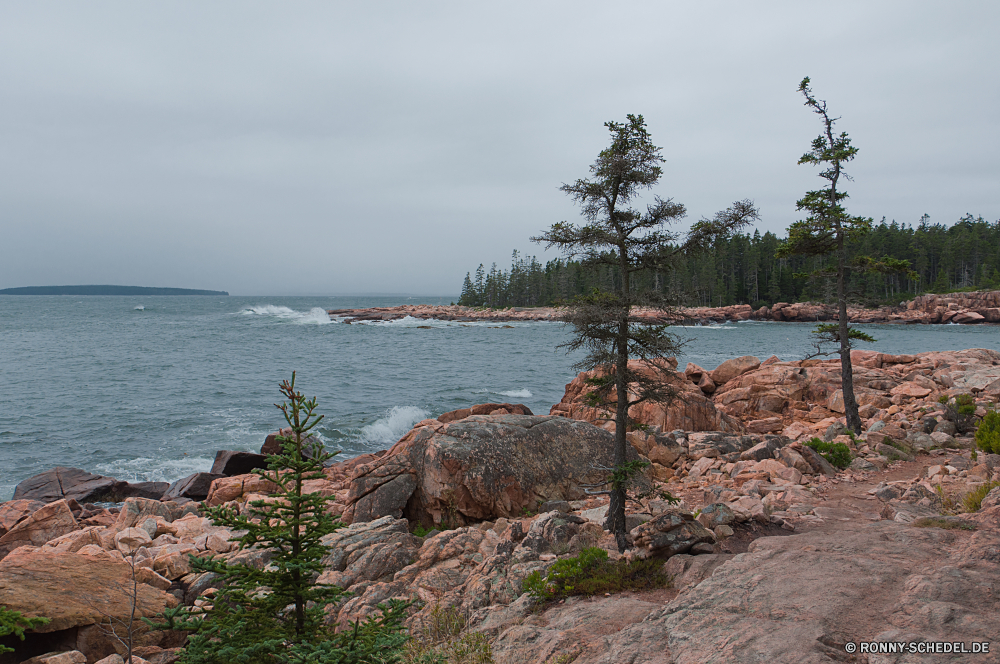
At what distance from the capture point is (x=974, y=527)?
6.52 m

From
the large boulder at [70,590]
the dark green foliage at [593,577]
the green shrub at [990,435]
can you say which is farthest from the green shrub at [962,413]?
the large boulder at [70,590]

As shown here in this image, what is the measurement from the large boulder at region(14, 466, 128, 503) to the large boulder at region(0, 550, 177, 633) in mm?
9909

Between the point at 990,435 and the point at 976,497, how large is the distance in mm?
4507

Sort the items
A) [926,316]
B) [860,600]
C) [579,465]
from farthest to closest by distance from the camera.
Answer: [926,316] → [579,465] → [860,600]

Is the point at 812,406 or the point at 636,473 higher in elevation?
the point at 636,473

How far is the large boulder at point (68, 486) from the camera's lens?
14.8 metres

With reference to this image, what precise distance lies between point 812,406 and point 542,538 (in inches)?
652

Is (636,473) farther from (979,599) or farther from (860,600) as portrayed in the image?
(979,599)

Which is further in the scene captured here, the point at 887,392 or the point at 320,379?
the point at 320,379

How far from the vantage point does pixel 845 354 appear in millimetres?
14922

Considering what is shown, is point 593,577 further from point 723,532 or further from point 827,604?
point 827,604

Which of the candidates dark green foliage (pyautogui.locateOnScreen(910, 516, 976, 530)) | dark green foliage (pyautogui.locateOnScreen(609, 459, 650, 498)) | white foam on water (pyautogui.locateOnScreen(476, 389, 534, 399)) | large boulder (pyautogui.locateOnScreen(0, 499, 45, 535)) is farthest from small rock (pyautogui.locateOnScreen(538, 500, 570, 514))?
white foam on water (pyautogui.locateOnScreen(476, 389, 534, 399))

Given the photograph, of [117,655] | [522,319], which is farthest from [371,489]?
[522,319]

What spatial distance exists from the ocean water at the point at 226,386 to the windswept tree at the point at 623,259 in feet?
2.90
